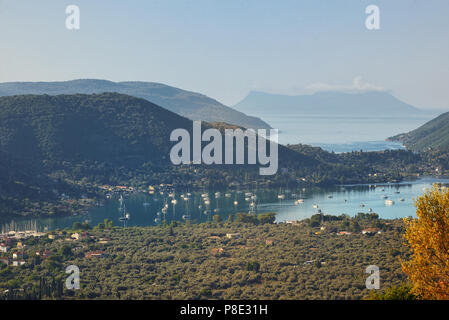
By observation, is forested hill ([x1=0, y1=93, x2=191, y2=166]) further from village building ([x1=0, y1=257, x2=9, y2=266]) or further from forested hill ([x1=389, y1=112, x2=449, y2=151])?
forested hill ([x1=389, y1=112, x2=449, y2=151])

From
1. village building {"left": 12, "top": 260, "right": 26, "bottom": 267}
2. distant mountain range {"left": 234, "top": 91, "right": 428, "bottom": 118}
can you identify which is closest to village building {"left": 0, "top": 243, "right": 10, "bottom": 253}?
village building {"left": 12, "top": 260, "right": 26, "bottom": 267}

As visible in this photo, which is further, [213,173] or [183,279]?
[213,173]

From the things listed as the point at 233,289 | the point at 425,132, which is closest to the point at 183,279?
the point at 233,289

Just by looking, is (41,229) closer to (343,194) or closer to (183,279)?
(183,279)

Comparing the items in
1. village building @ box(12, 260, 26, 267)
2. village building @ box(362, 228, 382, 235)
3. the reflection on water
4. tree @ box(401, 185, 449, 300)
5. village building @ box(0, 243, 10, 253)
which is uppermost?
tree @ box(401, 185, 449, 300)

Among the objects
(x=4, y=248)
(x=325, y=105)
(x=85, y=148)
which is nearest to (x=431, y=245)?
(x=4, y=248)

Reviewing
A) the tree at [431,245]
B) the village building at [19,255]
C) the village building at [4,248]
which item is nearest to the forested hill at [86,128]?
the village building at [4,248]

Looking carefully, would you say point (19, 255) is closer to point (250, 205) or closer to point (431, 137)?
point (250, 205)
